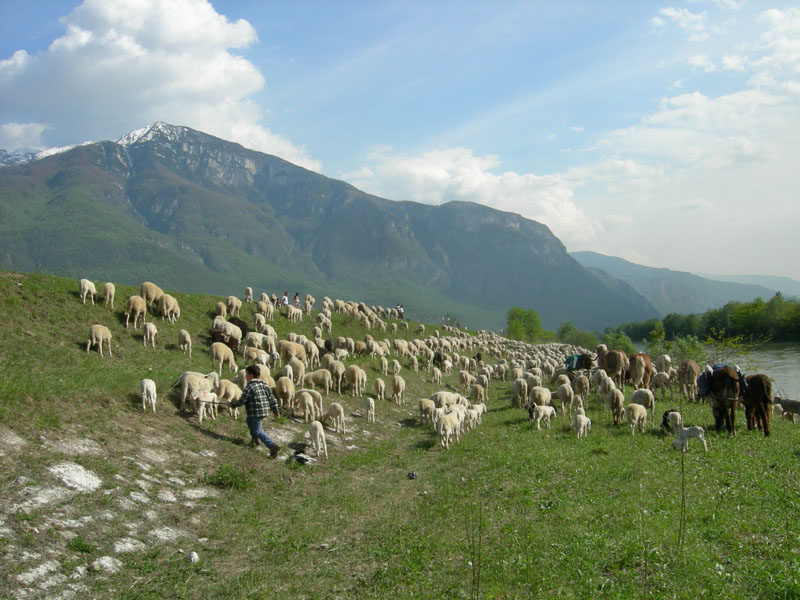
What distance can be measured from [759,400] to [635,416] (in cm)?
A: 450

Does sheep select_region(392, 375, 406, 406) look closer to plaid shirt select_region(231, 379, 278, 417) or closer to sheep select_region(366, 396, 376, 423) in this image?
sheep select_region(366, 396, 376, 423)

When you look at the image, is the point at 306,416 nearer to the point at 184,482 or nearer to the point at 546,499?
the point at 184,482

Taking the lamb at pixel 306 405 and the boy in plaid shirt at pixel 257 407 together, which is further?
the lamb at pixel 306 405

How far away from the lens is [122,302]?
23.8m

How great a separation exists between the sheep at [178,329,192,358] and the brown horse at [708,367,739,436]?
21.4m

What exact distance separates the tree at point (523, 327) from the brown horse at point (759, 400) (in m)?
96.0

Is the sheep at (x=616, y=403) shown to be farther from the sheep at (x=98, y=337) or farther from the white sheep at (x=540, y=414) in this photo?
the sheep at (x=98, y=337)

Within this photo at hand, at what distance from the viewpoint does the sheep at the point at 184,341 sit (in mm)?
21922

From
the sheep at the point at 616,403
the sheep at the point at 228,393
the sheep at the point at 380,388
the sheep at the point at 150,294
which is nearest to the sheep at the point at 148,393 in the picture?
the sheep at the point at 228,393

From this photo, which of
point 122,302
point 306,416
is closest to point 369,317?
point 122,302

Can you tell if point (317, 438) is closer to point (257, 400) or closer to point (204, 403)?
point (257, 400)

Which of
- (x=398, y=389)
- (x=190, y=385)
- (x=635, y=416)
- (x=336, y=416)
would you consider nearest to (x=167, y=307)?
(x=190, y=385)

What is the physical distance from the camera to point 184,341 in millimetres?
22359

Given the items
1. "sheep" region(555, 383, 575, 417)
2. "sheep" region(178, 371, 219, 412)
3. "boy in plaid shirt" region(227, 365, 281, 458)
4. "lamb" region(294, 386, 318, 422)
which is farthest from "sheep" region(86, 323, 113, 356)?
"sheep" region(555, 383, 575, 417)
